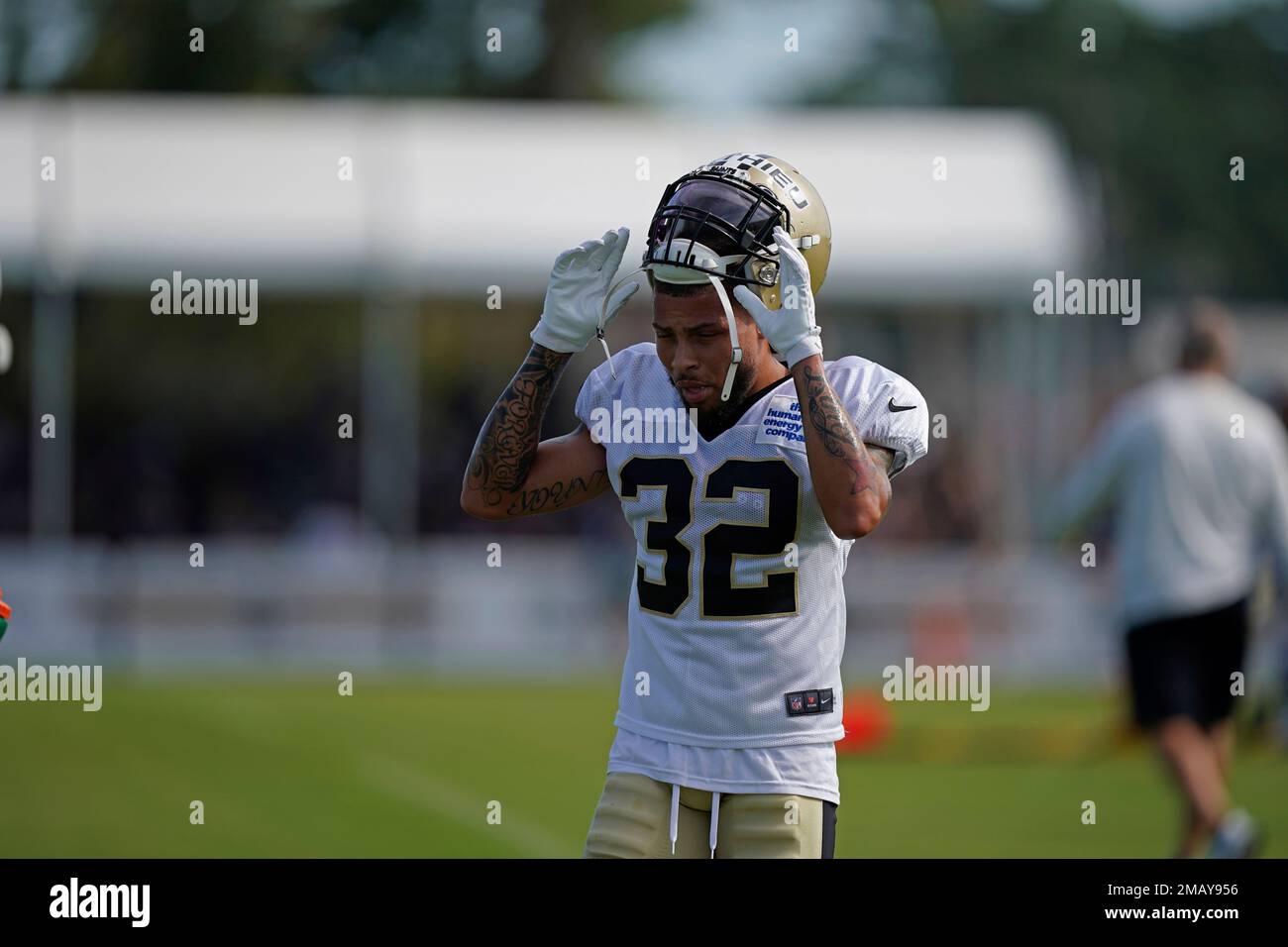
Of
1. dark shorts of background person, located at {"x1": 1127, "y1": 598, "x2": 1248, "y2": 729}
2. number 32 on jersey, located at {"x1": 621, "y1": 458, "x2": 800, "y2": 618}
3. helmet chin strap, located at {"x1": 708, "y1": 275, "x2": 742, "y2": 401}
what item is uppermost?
helmet chin strap, located at {"x1": 708, "y1": 275, "x2": 742, "y2": 401}

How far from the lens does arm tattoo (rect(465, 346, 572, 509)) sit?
4.37 meters

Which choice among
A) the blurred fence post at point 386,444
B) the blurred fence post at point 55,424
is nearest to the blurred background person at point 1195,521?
the blurred fence post at point 386,444

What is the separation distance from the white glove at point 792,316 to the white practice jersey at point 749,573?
0.20m

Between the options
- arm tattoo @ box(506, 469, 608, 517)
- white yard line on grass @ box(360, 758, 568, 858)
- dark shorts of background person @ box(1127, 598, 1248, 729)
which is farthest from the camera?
white yard line on grass @ box(360, 758, 568, 858)

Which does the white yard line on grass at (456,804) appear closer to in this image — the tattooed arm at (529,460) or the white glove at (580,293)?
the tattooed arm at (529,460)

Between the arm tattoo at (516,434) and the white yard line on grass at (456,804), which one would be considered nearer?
the arm tattoo at (516,434)

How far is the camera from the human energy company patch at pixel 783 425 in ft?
13.8

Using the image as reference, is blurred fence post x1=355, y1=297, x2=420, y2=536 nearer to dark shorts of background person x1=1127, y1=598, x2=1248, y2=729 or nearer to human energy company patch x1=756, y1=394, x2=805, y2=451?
dark shorts of background person x1=1127, y1=598, x2=1248, y2=729

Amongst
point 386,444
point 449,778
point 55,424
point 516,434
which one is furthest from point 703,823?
point 386,444

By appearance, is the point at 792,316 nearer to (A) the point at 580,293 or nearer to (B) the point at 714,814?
(A) the point at 580,293

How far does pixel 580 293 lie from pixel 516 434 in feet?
1.14

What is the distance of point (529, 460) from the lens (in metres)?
4.46

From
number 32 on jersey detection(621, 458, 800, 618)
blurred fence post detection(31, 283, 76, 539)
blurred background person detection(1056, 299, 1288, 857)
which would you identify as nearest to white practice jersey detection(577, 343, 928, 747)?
number 32 on jersey detection(621, 458, 800, 618)

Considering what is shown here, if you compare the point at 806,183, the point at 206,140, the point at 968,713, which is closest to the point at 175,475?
the point at 206,140
